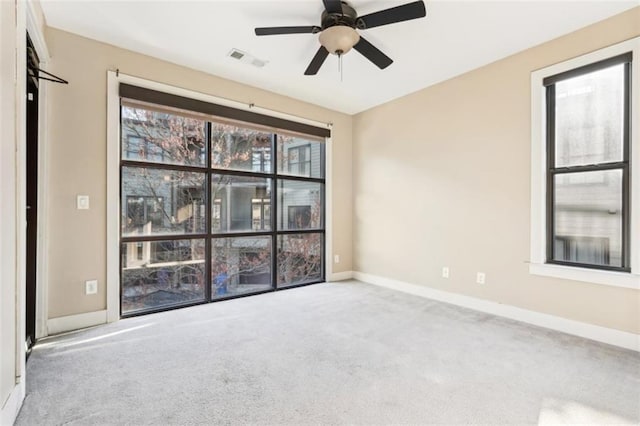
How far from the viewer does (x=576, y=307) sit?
8.80 ft

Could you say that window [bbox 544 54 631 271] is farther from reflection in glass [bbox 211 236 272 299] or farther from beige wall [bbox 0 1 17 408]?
beige wall [bbox 0 1 17 408]

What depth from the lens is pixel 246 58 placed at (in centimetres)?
319

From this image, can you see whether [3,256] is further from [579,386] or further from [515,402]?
[579,386]

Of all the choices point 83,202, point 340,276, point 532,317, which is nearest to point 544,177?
point 532,317

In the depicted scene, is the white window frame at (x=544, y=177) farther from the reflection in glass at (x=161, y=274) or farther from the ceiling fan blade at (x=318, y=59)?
the reflection in glass at (x=161, y=274)

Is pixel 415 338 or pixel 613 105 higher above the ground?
pixel 613 105

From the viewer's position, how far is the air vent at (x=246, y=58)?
308cm

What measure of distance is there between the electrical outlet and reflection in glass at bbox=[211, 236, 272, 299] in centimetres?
111

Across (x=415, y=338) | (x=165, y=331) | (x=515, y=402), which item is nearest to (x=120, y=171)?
(x=165, y=331)

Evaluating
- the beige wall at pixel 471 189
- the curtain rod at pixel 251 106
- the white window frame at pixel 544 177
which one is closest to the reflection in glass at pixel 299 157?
the curtain rod at pixel 251 106

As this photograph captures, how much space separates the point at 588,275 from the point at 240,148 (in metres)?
3.78

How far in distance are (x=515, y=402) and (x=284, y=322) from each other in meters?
1.89

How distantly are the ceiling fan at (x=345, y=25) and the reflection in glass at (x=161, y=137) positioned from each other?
1.55 m

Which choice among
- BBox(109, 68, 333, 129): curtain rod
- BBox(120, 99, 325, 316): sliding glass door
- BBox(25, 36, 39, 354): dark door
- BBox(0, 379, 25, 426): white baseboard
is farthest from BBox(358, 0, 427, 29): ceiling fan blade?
BBox(0, 379, 25, 426): white baseboard
